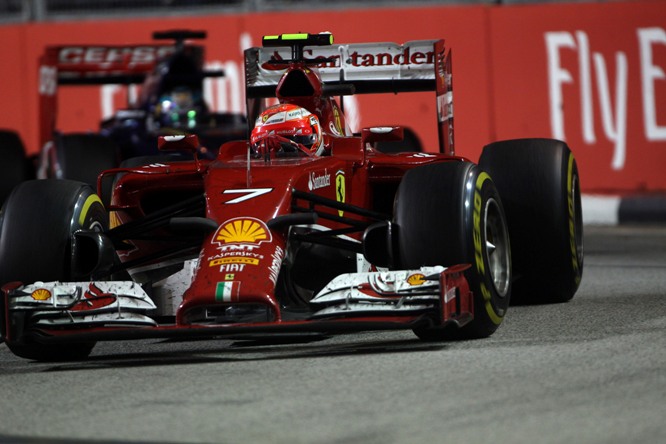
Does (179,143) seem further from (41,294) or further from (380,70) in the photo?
(380,70)

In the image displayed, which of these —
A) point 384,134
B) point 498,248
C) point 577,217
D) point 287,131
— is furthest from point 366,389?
point 577,217

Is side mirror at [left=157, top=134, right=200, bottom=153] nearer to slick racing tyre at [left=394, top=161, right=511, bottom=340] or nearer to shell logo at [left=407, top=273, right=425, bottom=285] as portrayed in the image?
slick racing tyre at [left=394, top=161, right=511, bottom=340]

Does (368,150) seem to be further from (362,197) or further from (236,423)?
(236,423)

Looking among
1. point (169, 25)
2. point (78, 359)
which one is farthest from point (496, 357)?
point (169, 25)

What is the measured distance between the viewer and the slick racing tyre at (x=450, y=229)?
6.52 metres

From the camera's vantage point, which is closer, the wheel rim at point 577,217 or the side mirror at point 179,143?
the side mirror at point 179,143

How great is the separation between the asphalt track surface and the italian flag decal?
298 millimetres

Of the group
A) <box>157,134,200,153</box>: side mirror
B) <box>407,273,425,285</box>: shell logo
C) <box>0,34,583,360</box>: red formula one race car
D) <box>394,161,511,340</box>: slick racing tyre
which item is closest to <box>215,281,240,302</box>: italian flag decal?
<box>0,34,583,360</box>: red formula one race car

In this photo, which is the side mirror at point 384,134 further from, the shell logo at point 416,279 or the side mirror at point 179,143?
the shell logo at point 416,279

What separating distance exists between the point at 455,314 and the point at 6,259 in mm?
2085

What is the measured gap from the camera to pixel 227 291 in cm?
619

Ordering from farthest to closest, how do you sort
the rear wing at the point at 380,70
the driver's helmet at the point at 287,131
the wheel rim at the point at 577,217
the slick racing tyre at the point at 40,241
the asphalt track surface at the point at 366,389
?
the rear wing at the point at 380,70 < the wheel rim at the point at 577,217 < the driver's helmet at the point at 287,131 < the slick racing tyre at the point at 40,241 < the asphalt track surface at the point at 366,389

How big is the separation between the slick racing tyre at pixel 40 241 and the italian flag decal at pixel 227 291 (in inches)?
36.8

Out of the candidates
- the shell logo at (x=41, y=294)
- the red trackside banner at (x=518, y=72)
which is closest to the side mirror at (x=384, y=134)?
the shell logo at (x=41, y=294)
